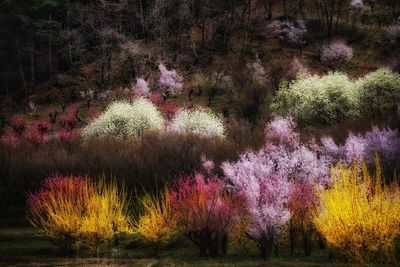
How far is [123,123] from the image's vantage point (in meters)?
39.4

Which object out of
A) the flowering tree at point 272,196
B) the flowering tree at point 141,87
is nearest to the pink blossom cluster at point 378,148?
the flowering tree at point 272,196

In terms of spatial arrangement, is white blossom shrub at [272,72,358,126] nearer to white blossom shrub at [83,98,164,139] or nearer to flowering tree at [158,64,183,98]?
white blossom shrub at [83,98,164,139]

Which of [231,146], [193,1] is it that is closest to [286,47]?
[193,1]

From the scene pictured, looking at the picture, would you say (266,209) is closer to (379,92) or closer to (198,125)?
(198,125)

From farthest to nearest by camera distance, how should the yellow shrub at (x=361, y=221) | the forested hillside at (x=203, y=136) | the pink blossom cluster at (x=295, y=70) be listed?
the pink blossom cluster at (x=295, y=70)
the forested hillside at (x=203, y=136)
the yellow shrub at (x=361, y=221)

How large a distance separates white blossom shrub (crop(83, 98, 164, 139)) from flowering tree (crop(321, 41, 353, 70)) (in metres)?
28.5

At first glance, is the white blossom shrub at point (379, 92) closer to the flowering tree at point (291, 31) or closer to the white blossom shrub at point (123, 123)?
the white blossom shrub at point (123, 123)

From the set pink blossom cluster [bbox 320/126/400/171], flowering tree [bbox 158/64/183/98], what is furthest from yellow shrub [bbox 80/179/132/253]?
flowering tree [bbox 158/64/183/98]

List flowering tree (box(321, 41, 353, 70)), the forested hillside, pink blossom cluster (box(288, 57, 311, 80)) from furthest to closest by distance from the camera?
flowering tree (box(321, 41, 353, 70)) → pink blossom cluster (box(288, 57, 311, 80)) → the forested hillside

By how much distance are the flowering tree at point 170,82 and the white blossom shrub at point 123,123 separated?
18.1m

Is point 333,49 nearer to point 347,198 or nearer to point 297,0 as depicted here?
point 297,0

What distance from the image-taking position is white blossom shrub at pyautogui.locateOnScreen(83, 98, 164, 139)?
39.1m

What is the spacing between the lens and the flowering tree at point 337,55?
197 ft

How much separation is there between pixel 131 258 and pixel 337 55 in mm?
49368
